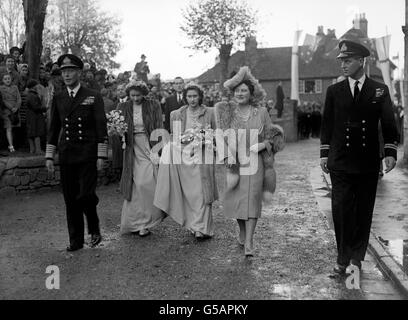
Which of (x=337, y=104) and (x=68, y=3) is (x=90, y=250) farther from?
(x=68, y=3)

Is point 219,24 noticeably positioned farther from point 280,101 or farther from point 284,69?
point 284,69

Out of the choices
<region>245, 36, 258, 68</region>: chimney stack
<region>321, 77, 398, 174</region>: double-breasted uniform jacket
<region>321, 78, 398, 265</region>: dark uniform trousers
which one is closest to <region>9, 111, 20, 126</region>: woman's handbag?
<region>321, 78, 398, 265</region>: dark uniform trousers

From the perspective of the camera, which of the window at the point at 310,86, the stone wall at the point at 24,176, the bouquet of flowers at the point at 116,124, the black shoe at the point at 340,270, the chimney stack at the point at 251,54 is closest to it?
the black shoe at the point at 340,270

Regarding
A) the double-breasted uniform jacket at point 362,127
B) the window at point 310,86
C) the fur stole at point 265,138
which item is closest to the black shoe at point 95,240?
the fur stole at point 265,138

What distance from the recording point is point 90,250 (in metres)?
7.18

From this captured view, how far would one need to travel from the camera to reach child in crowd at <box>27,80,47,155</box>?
516 inches

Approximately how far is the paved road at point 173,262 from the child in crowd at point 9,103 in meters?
3.56

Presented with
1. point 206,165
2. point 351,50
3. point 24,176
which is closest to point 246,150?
point 206,165

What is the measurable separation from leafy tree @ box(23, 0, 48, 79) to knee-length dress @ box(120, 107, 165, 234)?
27.2ft

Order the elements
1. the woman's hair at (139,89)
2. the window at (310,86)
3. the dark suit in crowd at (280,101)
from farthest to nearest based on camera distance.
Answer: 1. the window at (310,86)
2. the dark suit in crowd at (280,101)
3. the woman's hair at (139,89)

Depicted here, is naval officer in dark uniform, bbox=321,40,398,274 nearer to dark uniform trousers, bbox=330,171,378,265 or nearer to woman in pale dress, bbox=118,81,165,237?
dark uniform trousers, bbox=330,171,378,265

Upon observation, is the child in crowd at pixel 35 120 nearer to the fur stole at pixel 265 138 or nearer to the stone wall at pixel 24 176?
the stone wall at pixel 24 176

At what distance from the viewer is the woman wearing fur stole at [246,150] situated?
6.87 metres

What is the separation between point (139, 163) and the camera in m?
8.30
